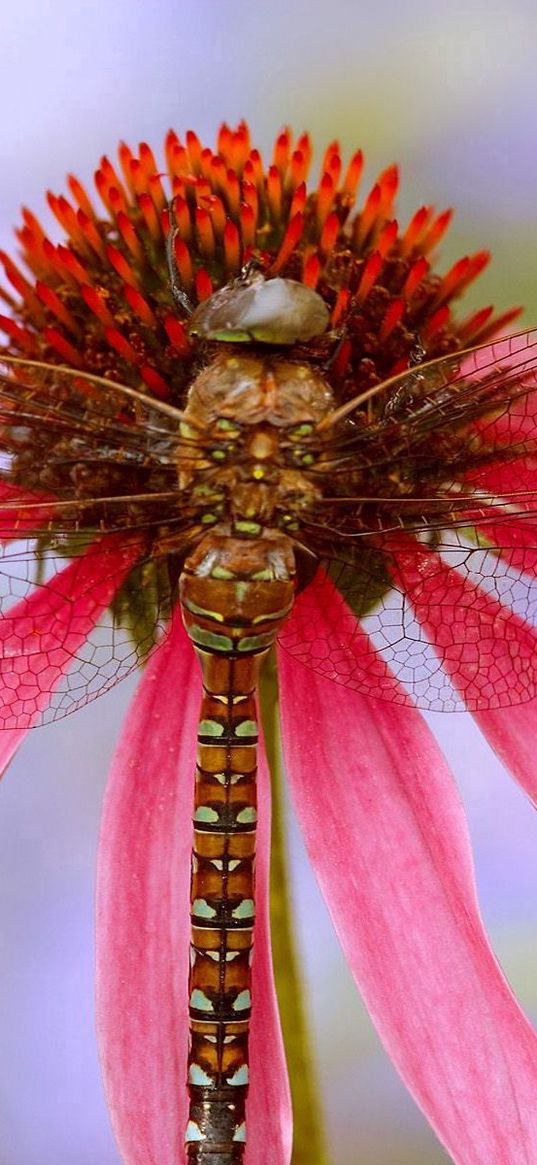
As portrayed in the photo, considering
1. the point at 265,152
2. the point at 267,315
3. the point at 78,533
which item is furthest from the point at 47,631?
the point at 265,152

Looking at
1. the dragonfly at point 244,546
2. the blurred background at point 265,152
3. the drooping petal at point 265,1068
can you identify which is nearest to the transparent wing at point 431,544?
the dragonfly at point 244,546

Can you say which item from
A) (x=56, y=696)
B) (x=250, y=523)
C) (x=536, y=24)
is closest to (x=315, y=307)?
(x=250, y=523)

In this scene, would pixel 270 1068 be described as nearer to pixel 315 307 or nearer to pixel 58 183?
pixel 315 307

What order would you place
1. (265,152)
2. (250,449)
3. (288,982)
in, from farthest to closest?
(265,152), (288,982), (250,449)

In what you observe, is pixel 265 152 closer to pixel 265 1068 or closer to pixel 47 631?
pixel 47 631

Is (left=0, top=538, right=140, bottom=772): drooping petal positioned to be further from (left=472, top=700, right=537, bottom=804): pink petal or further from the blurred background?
the blurred background

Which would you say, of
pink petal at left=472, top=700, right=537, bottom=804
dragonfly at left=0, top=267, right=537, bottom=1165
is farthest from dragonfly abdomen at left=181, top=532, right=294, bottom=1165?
pink petal at left=472, top=700, right=537, bottom=804
